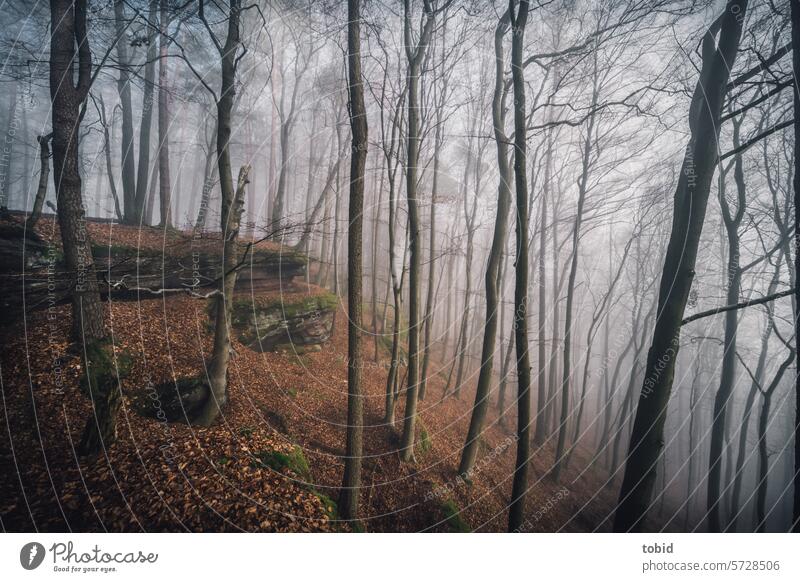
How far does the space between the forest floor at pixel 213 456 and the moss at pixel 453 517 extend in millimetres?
30

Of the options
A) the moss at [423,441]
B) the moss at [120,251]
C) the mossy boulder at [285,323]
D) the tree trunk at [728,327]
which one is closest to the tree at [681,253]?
the moss at [423,441]

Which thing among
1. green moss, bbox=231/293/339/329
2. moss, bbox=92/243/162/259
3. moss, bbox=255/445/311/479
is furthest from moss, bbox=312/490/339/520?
moss, bbox=92/243/162/259

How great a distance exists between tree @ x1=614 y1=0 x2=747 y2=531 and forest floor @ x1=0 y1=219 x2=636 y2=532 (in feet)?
12.5

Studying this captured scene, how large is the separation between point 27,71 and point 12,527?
22.9ft

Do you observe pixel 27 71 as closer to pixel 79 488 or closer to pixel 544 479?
pixel 79 488

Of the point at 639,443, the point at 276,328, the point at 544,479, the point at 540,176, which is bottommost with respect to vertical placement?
the point at 544,479

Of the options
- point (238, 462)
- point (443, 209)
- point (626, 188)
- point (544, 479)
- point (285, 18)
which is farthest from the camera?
point (443, 209)

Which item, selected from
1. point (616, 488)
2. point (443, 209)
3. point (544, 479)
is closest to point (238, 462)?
point (544, 479)

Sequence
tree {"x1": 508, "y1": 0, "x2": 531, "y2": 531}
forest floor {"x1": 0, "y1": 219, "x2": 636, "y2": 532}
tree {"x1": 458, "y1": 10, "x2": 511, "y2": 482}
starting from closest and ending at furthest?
1. forest floor {"x1": 0, "y1": 219, "x2": 636, "y2": 532}
2. tree {"x1": 508, "y1": 0, "x2": 531, "y2": 531}
3. tree {"x1": 458, "y1": 10, "x2": 511, "y2": 482}

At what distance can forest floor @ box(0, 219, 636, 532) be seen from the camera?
132 inches

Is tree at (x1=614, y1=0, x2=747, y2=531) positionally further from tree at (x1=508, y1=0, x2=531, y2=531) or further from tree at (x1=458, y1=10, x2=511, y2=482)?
tree at (x1=458, y1=10, x2=511, y2=482)

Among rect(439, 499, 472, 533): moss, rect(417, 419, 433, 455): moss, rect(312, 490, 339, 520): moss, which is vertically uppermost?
rect(312, 490, 339, 520): moss

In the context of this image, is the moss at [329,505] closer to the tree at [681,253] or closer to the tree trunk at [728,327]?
the tree at [681,253]

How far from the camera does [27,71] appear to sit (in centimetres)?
460
